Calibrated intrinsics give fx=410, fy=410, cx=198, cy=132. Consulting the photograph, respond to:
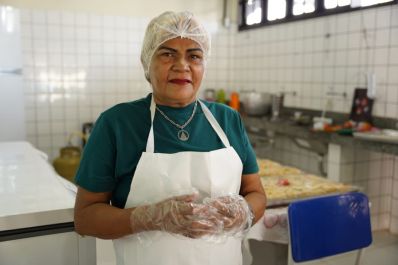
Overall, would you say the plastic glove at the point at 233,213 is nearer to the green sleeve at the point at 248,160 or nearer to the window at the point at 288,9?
the green sleeve at the point at 248,160

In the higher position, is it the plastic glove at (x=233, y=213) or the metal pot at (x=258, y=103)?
the metal pot at (x=258, y=103)

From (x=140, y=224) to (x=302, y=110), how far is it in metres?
2.95

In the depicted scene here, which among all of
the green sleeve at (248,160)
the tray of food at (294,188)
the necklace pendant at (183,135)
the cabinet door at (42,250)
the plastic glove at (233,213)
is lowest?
the cabinet door at (42,250)

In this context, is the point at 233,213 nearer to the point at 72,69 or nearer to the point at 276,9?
the point at 72,69

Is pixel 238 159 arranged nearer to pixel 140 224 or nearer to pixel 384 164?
pixel 140 224

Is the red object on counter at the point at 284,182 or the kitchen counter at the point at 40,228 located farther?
the red object on counter at the point at 284,182

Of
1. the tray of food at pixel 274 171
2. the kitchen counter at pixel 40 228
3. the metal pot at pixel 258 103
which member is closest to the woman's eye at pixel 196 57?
the kitchen counter at pixel 40 228

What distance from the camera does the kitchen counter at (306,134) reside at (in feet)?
8.38

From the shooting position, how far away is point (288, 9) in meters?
3.90

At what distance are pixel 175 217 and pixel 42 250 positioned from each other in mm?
582

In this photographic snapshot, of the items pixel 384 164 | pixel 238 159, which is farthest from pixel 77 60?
pixel 238 159

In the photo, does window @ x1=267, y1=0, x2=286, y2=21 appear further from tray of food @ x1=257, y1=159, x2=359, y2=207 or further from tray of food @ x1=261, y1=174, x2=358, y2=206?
tray of food @ x1=261, y1=174, x2=358, y2=206

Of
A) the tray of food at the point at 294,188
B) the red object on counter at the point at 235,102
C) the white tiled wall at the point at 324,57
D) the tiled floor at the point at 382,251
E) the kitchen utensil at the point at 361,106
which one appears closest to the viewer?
the tray of food at the point at 294,188

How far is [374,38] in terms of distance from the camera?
2.99 meters
